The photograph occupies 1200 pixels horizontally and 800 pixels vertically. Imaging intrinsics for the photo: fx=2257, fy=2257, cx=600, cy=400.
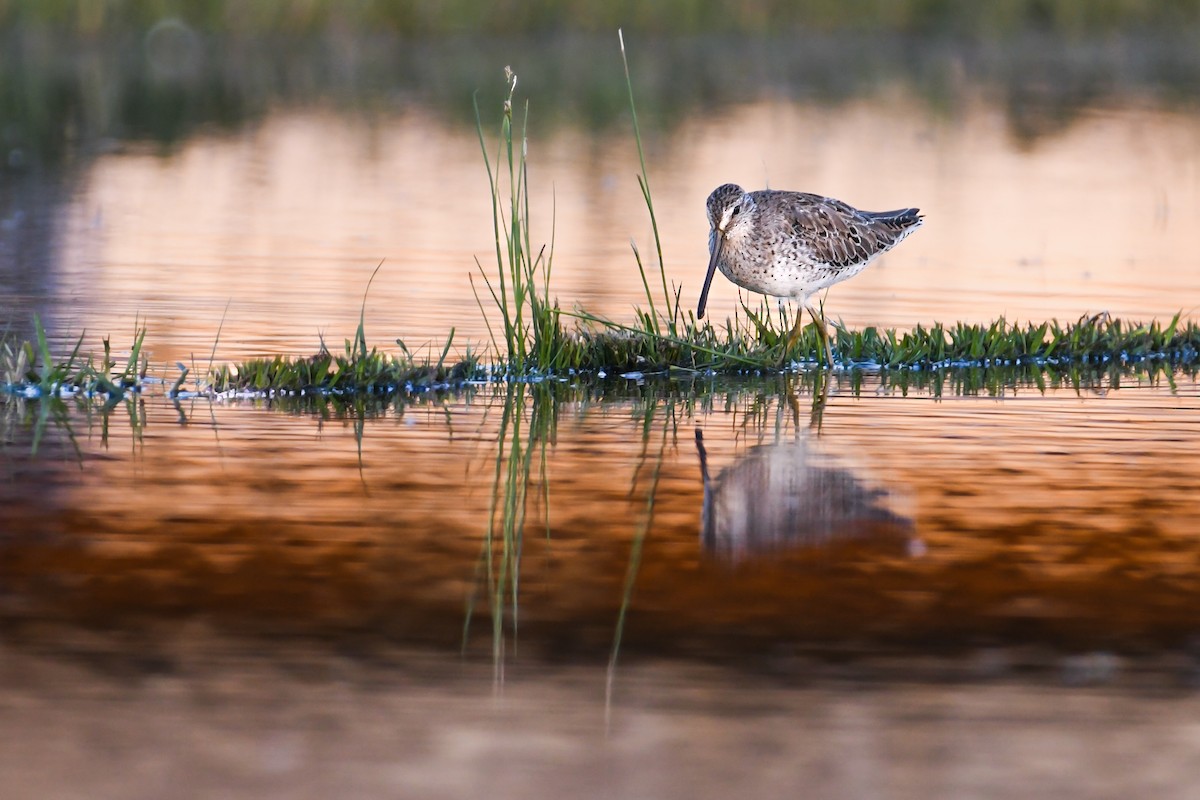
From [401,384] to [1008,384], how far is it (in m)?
3.00

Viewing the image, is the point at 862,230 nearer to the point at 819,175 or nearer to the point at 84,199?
the point at 84,199

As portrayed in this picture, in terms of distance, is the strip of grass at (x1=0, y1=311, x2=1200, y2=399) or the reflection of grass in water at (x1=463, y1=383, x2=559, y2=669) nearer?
the reflection of grass in water at (x1=463, y1=383, x2=559, y2=669)

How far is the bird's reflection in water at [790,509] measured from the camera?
7367 mm

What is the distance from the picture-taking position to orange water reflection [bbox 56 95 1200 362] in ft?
44.0

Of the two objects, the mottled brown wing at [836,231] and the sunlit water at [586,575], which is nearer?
the sunlit water at [586,575]

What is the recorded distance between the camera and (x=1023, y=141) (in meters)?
26.5

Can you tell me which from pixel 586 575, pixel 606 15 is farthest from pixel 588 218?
pixel 606 15

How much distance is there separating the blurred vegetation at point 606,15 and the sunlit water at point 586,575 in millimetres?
21657

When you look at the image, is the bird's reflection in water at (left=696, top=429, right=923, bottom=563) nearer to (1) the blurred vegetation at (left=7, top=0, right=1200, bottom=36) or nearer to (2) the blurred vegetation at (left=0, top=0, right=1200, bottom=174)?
(2) the blurred vegetation at (left=0, top=0, right=1200, bottom=174)

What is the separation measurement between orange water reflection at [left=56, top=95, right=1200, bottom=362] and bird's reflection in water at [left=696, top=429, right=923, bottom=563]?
3.55 meters

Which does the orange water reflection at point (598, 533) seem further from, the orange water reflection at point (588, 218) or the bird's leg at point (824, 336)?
the orange water reflection at point (588, 218)

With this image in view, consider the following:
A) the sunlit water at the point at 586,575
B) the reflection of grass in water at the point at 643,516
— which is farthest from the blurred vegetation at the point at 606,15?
the reflection of grass in water at the point at 643,516

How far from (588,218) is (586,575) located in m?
12.0

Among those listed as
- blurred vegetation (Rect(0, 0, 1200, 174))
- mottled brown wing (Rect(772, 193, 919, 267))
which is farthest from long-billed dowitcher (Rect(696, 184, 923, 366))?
blurred vegetation (Rect(0, 0, 1200, 174))
